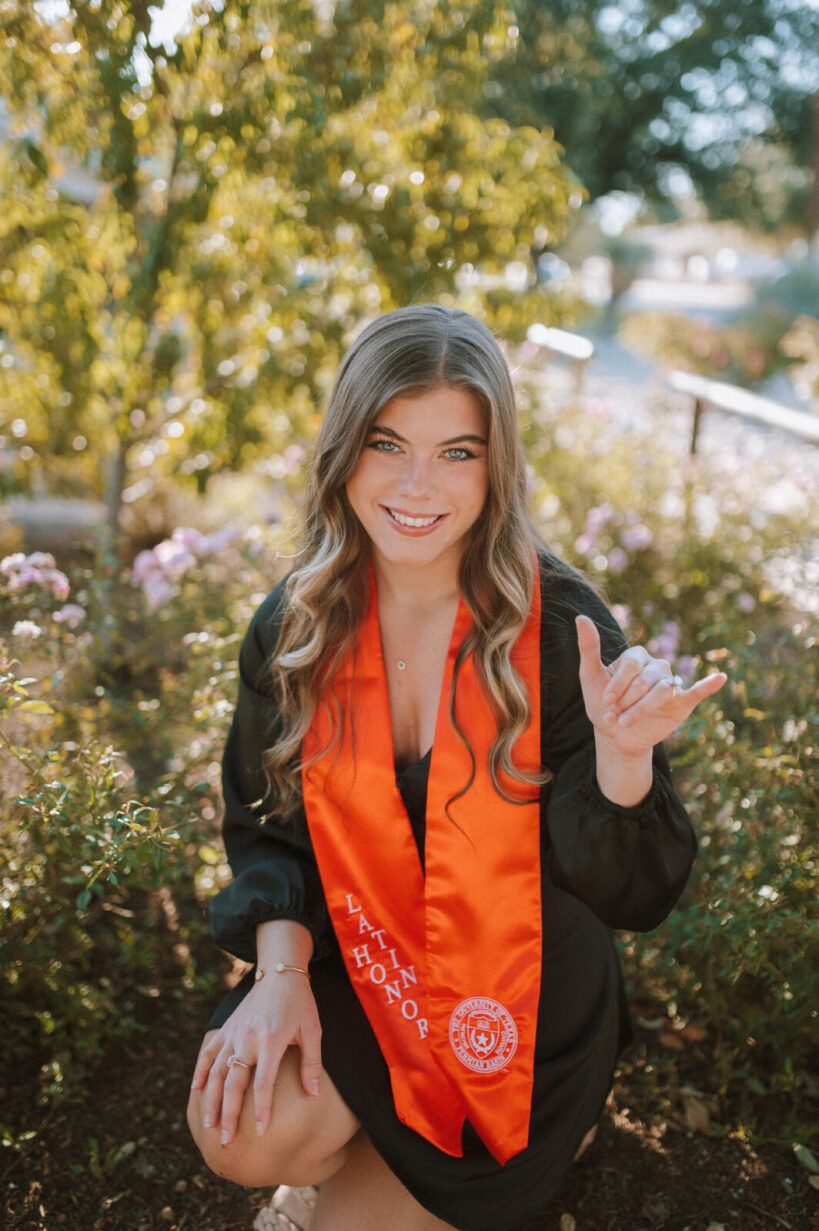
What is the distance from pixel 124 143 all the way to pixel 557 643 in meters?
2.47

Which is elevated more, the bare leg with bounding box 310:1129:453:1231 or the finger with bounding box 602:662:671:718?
the finger with bounding box 602:662:671:718

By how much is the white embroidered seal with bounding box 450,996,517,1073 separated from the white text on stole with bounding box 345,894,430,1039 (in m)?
0.08

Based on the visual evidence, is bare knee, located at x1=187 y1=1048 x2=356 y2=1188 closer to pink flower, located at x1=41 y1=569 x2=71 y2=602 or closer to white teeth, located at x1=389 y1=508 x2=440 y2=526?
white teeth, located at x1=389 y1=508 x2=440 y2=526

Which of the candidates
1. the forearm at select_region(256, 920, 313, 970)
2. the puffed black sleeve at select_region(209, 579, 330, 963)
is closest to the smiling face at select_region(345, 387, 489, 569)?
the puffed black sleeve at select_region(209, 579, 330, 963)

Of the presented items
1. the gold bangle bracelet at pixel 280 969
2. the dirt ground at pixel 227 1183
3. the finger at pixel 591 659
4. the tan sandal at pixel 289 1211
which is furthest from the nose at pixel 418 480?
the dirt ground at pixel 227 1183

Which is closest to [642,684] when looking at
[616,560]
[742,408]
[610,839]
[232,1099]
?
[610,839]

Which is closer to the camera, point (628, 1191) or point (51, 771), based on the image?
point (628, 1191)

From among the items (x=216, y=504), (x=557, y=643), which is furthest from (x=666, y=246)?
(x=557, y=643)

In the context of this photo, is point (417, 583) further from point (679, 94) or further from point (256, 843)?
point (679, 94)

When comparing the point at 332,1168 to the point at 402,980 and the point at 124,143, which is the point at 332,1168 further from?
the point at 124,143

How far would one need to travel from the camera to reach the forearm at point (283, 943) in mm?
1872

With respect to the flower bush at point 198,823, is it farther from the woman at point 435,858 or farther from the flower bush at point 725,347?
the flower bush at point 725,347

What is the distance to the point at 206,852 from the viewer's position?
2.54 m

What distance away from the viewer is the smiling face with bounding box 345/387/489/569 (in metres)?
1.86
